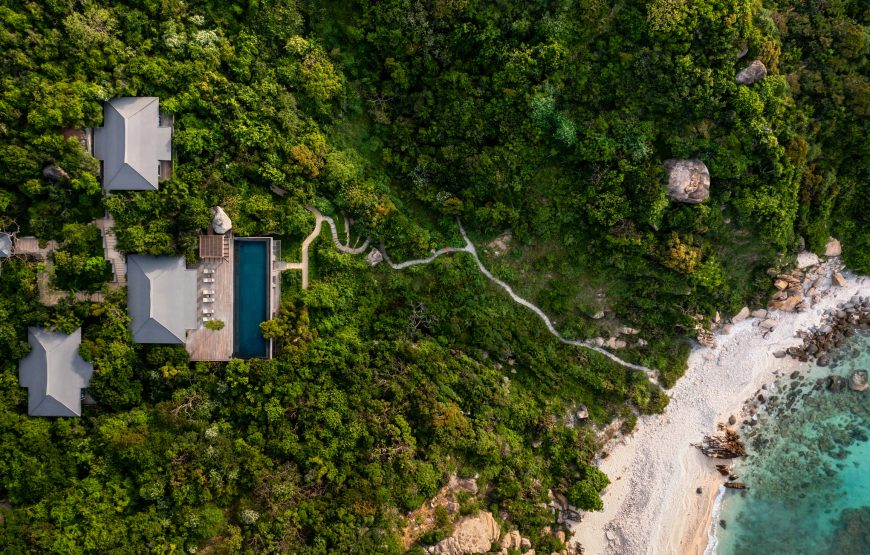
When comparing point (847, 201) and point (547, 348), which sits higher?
point (847, 201)

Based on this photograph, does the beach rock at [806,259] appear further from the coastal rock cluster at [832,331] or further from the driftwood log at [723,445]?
the driftwood log at [723,445]

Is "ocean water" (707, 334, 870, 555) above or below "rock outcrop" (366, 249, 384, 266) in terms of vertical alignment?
below

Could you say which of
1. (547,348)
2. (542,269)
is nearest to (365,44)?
(542,269)

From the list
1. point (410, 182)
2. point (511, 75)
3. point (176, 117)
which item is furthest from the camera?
point (410, 182)

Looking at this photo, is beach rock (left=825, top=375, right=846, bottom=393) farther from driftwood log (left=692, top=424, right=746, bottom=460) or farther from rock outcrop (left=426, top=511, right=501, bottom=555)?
rock outcrop (left=426, top=511, right=501, bottom=555)

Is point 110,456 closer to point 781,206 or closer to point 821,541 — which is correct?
point 781,206

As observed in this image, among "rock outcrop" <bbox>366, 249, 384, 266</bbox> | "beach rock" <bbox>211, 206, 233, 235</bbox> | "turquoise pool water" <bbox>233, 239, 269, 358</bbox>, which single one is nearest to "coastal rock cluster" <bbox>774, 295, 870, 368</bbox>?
"rock outcrop" <bbox>366, 249, 384, 266</bbox>

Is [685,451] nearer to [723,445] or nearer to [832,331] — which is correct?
[723,445]
